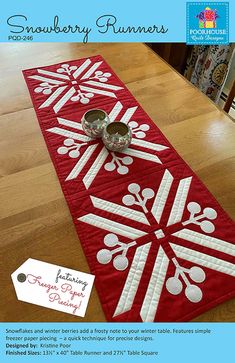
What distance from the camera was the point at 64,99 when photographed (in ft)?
3.24

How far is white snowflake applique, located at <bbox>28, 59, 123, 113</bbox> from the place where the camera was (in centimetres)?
99

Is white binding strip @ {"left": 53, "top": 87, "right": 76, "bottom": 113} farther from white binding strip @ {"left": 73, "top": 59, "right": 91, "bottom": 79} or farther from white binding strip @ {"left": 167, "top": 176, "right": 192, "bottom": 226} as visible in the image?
white binding strip @ {"left": 167, "top": 176, "right": 192, "bottom": 226}

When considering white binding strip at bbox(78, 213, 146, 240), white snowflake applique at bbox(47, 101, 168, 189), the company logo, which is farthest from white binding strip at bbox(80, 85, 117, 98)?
white binding strip at bbox(78, 213, 146, 240)

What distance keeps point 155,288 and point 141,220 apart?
0.16 meters

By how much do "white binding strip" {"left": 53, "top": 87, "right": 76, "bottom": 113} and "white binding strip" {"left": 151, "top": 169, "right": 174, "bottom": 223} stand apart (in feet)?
1.46

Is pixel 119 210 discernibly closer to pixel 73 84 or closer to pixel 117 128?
pixel 117 128

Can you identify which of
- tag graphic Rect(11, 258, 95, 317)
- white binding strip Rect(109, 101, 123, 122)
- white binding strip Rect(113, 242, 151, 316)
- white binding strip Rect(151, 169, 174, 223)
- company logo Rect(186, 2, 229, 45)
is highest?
company logo Rect(186, 2, 229, 45)

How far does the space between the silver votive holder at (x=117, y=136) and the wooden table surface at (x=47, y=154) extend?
0.48 feet

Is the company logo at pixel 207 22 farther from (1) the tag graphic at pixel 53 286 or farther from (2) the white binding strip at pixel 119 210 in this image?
(1) the tag graphic at pixel 53 286

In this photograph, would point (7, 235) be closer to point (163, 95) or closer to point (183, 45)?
point (163, 95)

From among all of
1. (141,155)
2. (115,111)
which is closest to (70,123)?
(115,111)

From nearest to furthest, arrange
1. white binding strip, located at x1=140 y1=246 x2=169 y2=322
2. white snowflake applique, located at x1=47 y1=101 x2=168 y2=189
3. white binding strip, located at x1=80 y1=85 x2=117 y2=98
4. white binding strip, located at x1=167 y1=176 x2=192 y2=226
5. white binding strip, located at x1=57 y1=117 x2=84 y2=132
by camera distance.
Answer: white binding strip, located at x1=140 y1=246 x2=169 y2=322
white binding strip, located at x1=167 y1=176 x2=192 y2=226
white snowflake applique, located at x1=47 y1=101 x2=168 y2=189
white binding strip, located at x1=57 y1=117 x2=84 y2=132
white binding strip, located at x1=80 y1=85 x2=117 y2=98

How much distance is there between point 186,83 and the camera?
1.03 meters

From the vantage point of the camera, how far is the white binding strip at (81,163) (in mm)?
761
